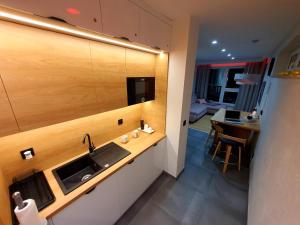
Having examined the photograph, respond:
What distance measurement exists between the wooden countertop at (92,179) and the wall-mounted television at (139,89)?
0.65 metres

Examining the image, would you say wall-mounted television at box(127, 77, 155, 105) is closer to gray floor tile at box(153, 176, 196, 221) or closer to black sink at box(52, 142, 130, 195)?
black sink at box(52, 142, 130, 195)

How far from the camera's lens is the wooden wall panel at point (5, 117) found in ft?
2.80

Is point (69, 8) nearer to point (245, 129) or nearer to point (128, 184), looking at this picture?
point (128, 184)

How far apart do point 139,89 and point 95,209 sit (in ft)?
4.95

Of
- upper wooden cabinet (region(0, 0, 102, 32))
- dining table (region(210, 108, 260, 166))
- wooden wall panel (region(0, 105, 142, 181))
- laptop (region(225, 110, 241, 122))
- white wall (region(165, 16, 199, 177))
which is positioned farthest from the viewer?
laptop (region(225, 110, 241, 122))

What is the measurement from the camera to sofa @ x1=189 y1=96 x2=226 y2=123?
516cm

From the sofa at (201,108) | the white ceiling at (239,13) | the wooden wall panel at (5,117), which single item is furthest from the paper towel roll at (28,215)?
the sofa at (201,108)

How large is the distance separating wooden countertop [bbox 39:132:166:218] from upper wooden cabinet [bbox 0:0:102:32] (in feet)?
4.56

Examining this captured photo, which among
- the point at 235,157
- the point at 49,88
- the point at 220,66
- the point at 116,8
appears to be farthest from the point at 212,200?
the point at 220,66

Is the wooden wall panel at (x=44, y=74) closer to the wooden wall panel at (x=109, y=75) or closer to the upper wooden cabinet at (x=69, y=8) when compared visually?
the wooden wall panel at (x=109, y=75)

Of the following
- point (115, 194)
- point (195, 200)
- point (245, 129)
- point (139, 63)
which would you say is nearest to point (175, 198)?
point (195, 200)

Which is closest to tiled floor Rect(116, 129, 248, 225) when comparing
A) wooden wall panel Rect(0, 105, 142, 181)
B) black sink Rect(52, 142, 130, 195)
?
black sink Rect(52, 142, 130, 195)

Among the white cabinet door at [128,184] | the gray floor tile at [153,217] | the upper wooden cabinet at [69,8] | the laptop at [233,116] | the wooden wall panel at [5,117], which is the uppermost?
the upper wooden cabinet at [69,8]

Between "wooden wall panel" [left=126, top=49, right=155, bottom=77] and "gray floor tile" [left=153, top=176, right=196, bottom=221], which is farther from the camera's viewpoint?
"gray floor tile" [left=153, top=176, right=196, bottom=221]
